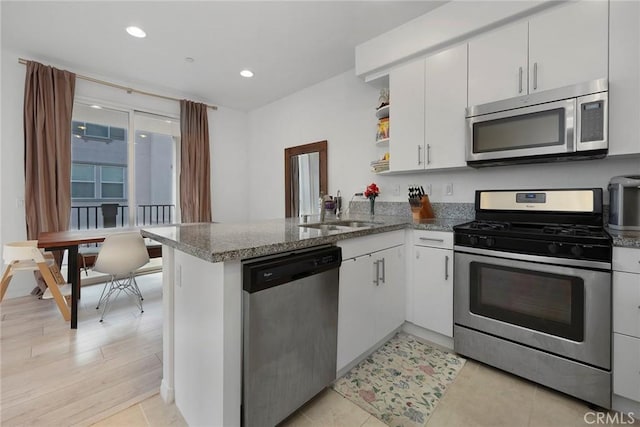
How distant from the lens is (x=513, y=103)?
6.26ft

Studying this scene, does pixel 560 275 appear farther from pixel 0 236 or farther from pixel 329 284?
pixel 0 236

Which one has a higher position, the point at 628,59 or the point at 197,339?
the point at 628,59

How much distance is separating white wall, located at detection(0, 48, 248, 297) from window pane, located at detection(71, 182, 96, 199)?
51 cm

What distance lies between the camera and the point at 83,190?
3.98m

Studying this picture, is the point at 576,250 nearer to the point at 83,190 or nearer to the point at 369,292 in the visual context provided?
the point at 369,292

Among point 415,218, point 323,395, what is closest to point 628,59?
point 415,218

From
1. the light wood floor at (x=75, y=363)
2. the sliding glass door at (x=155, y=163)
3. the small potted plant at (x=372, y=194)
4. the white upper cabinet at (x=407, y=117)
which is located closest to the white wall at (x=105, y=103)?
the sliding glass door at (x=155, y=163)

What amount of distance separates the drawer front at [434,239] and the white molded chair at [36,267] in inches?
126

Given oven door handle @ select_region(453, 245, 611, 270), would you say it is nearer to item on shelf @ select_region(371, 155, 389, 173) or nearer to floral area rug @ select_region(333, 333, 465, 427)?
floral area rug @ select_region(333, 333, 465, 427)

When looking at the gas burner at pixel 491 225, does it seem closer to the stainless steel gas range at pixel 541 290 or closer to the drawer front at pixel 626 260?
the stainless steel gas range at pixel 541 290

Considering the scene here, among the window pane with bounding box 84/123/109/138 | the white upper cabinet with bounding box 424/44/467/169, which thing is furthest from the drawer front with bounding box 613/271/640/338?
the window pane with bounding box 84/123/109/138

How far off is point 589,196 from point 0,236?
538 centimetres

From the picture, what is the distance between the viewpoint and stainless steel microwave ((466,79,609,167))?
164cm

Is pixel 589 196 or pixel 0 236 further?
pixel 0 236
